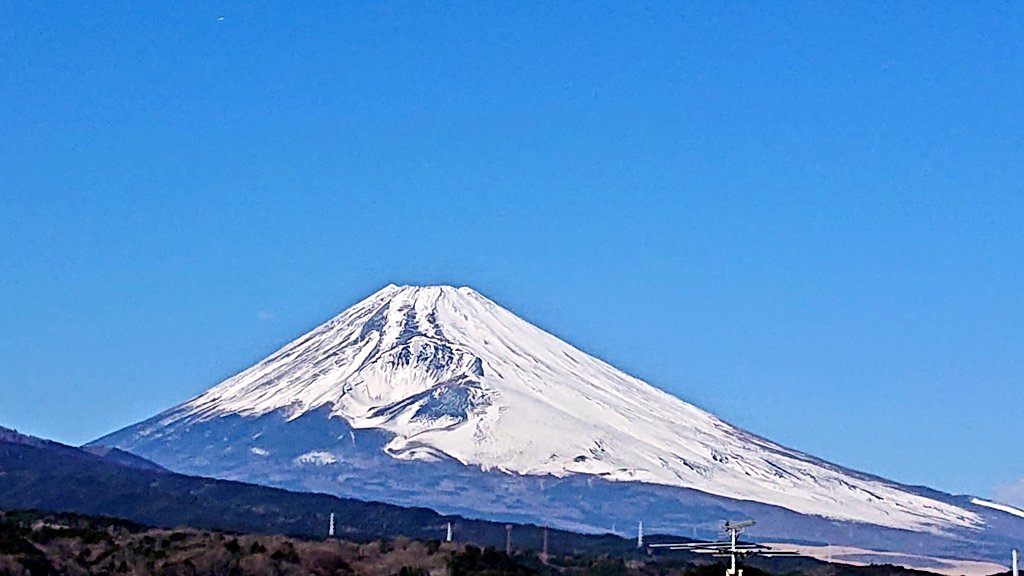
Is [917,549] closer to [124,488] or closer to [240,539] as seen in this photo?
[124,488]

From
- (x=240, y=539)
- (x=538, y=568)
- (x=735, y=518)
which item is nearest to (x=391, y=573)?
(x=240, y=539)

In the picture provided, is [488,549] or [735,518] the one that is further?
[735,518]

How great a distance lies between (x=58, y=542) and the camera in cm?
6238

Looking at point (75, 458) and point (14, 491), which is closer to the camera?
point (14, 491)

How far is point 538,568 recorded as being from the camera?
251 ft

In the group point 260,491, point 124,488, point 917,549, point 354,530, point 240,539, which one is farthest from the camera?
point 917,549

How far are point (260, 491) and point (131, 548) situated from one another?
79.7 meters

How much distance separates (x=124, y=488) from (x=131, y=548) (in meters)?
69.2

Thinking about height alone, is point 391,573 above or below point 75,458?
below

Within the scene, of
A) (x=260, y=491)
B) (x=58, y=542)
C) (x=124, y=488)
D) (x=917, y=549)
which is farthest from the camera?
(x=917, y=549)

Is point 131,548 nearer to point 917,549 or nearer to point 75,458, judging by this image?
point 75,458

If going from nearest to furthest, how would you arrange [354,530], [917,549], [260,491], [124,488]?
1. [354,530]
2. [124,488]
3. [260,491]
4. [917,549]

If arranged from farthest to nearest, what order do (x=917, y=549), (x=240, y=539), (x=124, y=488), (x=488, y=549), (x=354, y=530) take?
(x=917, y=549) → (x=124, y=488) → (x=354, y=530) → (x=488, y=549) → (x=240, y=539)

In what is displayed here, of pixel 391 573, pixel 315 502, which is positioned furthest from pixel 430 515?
pixel 391 573
